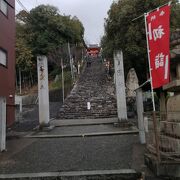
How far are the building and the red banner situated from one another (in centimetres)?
1278

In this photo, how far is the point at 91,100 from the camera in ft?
90.4

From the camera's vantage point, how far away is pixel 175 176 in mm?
7711

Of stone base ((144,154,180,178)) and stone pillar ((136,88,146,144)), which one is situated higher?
stone pillar ((136,88,146,144))

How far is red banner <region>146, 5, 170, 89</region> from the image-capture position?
7.88 m

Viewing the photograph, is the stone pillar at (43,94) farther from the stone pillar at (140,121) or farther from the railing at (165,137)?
the railing at (165,137)

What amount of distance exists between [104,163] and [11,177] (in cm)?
249

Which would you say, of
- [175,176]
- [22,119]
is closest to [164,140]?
[175,176]

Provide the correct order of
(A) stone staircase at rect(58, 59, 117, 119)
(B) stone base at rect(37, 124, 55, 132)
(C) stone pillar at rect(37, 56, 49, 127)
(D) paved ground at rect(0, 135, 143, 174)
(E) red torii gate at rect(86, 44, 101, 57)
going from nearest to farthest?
(D) paved ground at rect(0, 135, 143, 174) < (B) stone base at rect(37, 124, 55, 132) < (C) stone pillar at rect(37, 56, 49, 127) < (A) stone staircase at rect(58, 59, 117, 119) < (E) red torii gate at rect(86, 44, 101, 57)

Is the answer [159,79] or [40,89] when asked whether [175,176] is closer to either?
[159,79]

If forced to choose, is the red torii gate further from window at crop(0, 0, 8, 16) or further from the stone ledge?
the stone ledge

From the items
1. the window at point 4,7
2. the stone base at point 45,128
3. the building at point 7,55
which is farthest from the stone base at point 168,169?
the window at point 4,7

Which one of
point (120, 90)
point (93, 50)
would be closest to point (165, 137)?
point (120, 90)

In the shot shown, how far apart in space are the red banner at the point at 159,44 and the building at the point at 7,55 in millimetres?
12779

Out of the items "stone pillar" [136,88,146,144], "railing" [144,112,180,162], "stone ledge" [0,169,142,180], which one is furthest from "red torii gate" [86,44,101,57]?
"stone ledge" [0,169,142,180]
